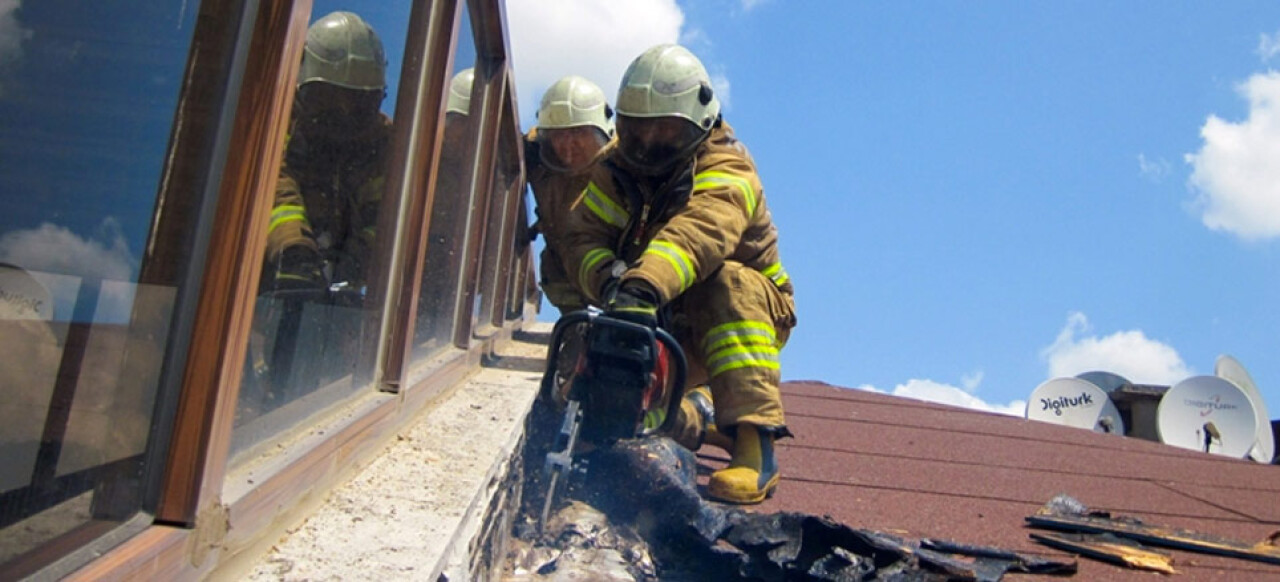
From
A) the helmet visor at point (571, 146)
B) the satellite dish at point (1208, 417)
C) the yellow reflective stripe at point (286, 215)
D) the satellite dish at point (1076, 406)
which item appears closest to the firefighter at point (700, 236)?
the yellow reflective stripe at point (286, 215)

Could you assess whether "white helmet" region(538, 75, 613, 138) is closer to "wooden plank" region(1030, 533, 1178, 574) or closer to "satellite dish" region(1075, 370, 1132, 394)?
"wooden plank" region(1030, 533, 1178, 574)

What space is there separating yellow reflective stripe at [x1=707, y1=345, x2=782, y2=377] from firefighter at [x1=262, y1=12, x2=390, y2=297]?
1.40 meters

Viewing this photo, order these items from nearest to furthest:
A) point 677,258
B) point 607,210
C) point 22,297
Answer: point 22,297
point 677,258
point 607,210

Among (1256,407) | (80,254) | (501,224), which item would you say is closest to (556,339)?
(80,254)

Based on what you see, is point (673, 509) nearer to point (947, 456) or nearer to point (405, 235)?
point (405, 235)

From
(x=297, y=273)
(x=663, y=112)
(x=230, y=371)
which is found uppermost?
(x=663, y=112)

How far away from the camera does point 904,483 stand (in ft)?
12.5

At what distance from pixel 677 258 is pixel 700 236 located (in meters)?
0.15

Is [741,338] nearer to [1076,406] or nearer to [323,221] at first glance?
[323,221]

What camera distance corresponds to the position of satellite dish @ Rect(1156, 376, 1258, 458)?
8.13m

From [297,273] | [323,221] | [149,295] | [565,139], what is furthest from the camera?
[565,139]

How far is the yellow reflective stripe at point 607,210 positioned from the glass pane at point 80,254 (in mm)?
2287

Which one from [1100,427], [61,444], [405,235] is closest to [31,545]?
[61,444]

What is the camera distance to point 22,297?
37.1 inches
